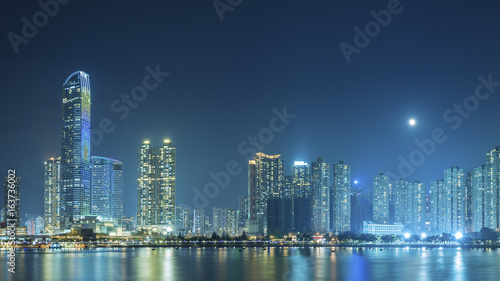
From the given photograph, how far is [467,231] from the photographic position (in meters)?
154

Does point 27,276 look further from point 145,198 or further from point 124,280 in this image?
point 145,198

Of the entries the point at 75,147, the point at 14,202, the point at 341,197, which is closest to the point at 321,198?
the point at 341,197

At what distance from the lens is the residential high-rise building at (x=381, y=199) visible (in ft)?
578

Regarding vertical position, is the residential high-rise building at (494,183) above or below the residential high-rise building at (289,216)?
above

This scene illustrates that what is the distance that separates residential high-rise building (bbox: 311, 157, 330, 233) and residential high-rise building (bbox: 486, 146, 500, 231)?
43.4m

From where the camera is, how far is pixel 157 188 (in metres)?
185

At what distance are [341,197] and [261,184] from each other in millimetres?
23980

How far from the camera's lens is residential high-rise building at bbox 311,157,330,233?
166125mm

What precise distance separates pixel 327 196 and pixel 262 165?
73.7 feet

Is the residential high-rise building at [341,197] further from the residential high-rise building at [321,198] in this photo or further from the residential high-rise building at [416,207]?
the residential high-rise building at [416,207]

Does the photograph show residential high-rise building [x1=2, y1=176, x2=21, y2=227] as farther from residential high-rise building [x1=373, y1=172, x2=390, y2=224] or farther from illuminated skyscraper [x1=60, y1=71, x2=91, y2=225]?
residential high-rise building [x1=373, y1=172, x2=390, y2=224]

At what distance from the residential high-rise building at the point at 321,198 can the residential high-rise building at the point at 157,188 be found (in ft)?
141

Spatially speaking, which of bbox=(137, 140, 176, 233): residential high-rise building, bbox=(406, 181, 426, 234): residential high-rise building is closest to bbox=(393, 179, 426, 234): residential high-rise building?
bbox=(406, 181, 426, 234): residential high-rise building

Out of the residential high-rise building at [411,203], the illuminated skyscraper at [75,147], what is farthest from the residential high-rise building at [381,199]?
the illuminated skyscraper at [75,147]
